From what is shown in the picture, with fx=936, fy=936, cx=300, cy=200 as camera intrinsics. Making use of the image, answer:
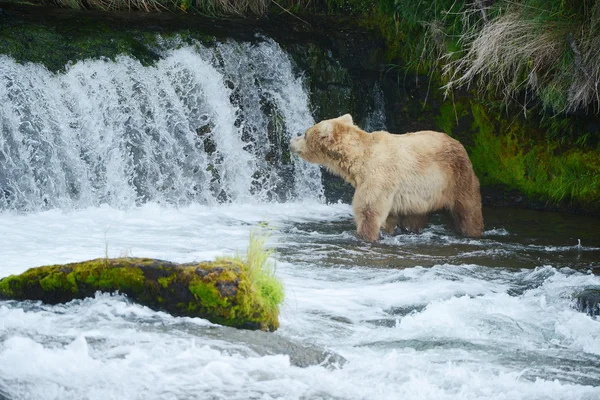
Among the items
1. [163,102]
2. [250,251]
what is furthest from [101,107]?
[250,251]

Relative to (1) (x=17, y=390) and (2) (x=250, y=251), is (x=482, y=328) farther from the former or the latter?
(1) (x=17, y=390)

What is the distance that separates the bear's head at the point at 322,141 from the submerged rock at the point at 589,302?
11.5 feet

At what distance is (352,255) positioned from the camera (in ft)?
30.6

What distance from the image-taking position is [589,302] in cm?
729

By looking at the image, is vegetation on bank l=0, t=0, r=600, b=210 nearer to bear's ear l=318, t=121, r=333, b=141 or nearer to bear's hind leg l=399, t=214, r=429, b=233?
bear's hind leg l=399, t=214, r=429, b=233

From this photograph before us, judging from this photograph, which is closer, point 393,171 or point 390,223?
point 393,171

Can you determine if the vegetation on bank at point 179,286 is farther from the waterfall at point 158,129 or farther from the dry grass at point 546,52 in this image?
the dry grass at point 546,52

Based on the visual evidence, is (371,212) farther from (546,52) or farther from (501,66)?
(546,52)

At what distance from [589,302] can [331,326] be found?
2167 millimetres

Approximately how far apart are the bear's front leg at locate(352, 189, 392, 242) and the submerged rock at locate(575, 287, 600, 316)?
285 centimetres

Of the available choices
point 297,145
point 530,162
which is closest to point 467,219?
point 297,145

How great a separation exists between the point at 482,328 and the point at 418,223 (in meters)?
4.15

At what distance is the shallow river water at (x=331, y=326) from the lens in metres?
4.95

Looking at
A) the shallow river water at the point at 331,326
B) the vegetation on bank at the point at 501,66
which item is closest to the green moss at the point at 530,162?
the vegetation on bank at the point at 501,66
